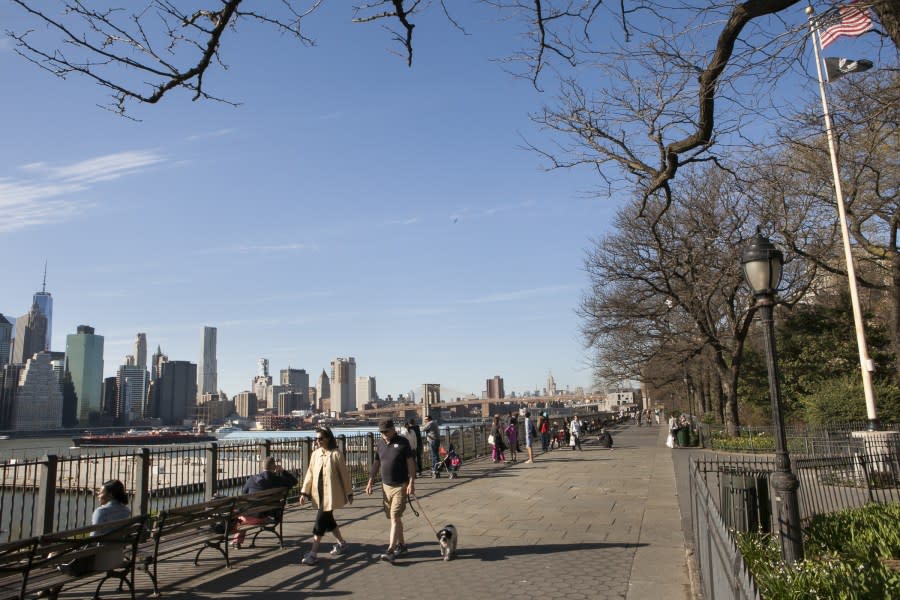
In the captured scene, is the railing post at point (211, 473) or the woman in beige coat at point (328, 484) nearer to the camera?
the woman in beige coat at point (328, 484)

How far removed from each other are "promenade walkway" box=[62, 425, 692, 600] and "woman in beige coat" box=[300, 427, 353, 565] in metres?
0.44

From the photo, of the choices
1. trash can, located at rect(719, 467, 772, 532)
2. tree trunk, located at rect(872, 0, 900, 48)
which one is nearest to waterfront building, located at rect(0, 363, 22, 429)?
trash can, located at rect(719, 467, 772, 532)

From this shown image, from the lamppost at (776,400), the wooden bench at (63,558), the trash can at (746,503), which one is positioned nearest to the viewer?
the wooden bench at (63,558)

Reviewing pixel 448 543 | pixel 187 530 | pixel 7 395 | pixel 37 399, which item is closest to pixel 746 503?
pixel 448 543

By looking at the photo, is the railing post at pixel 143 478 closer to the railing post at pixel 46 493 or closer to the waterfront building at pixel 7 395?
the railing post at pixel 46 493

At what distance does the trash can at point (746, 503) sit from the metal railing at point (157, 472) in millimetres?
7800

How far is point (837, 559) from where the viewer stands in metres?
6.06

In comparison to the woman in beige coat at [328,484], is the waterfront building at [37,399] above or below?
above

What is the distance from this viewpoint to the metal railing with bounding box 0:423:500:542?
26.3ft

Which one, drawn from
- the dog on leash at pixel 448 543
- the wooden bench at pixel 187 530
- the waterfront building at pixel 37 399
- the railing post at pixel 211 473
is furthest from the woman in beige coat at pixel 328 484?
the waterfront building at pixel 37 399

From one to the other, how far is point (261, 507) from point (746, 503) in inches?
249

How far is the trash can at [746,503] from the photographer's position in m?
7.77

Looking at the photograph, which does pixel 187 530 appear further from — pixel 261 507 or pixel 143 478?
pixel 143 478

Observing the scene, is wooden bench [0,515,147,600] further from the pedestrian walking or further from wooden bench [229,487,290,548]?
the pedestrian walking
